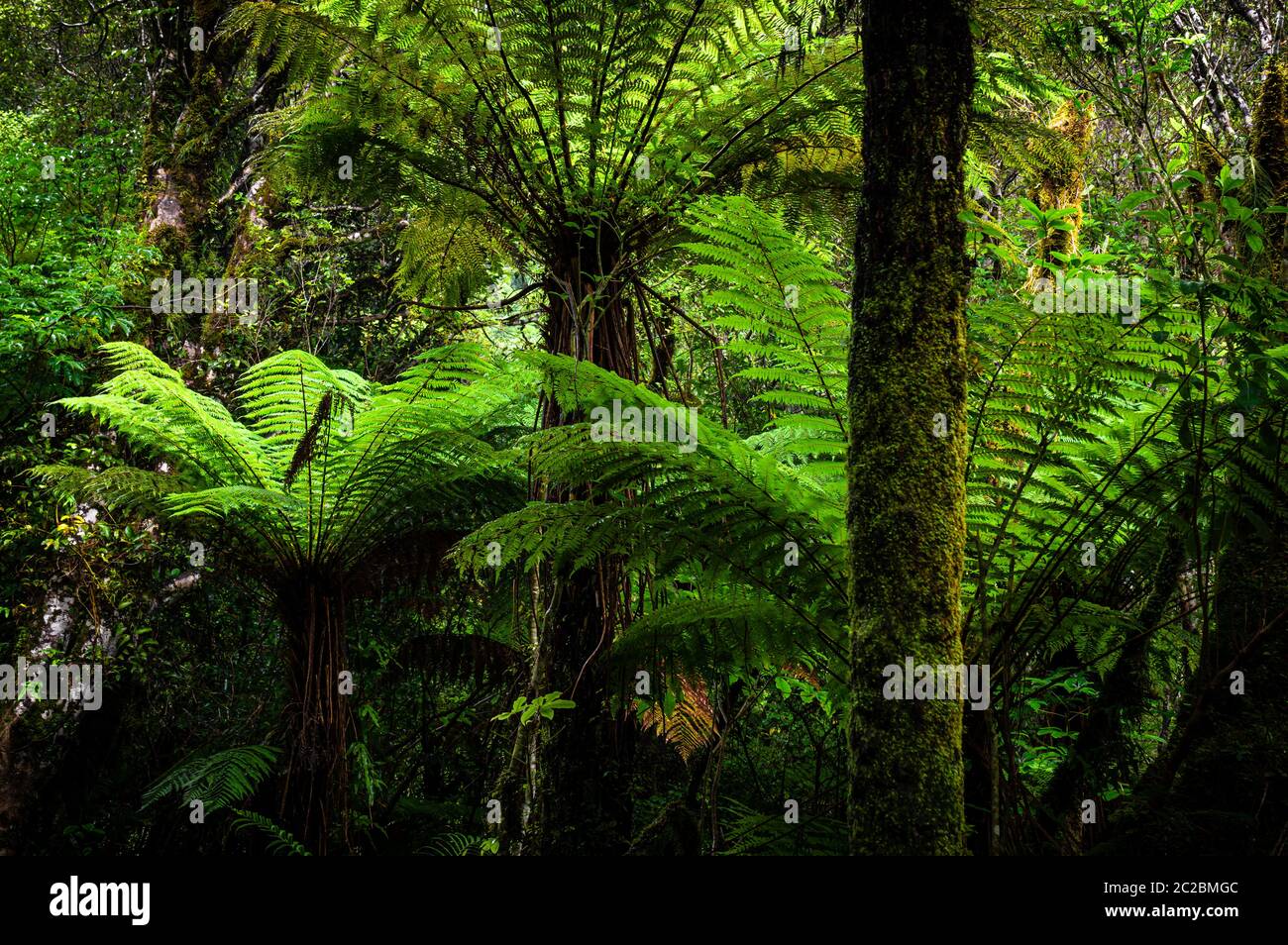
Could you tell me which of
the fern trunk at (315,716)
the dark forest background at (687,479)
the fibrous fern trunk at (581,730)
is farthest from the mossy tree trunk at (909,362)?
the fern trunk at (315,716)

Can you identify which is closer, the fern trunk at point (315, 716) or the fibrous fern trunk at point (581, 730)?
the fibrous fern trunk at point (581, 730)

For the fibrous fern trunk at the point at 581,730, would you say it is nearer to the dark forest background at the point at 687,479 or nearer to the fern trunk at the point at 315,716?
the dark forest background at the point at 687,479

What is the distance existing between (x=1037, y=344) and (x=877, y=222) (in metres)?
0.79

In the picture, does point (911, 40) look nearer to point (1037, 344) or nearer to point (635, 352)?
point (1037, 344)


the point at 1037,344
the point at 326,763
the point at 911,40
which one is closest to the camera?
the point at 911,40

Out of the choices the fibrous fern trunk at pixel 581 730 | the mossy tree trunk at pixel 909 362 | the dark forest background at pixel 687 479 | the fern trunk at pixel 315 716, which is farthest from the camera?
the fern trunk at pixel 315 716

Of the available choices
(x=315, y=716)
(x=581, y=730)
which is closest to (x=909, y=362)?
(x=581, y=730)

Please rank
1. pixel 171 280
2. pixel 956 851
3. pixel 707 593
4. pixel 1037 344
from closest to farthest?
pixel 956 851, pixel 1037 344, pixel 707 593, pixel 171 280

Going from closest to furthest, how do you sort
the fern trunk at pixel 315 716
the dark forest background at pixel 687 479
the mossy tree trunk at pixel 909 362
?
the mossy tree trunk at pixel 909 362, the dark forest background at pixel 687 479, the fern trunk at pixel 315 716

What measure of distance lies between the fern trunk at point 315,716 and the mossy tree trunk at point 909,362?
7.54ft

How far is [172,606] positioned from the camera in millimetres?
4586

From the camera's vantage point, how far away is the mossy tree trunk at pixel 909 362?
4.69ft

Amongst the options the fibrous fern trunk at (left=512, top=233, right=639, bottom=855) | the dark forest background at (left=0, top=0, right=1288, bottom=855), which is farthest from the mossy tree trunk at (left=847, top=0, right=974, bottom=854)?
the fibrous fern trunk at (left=512, top=233, right=639, bottom=855)
